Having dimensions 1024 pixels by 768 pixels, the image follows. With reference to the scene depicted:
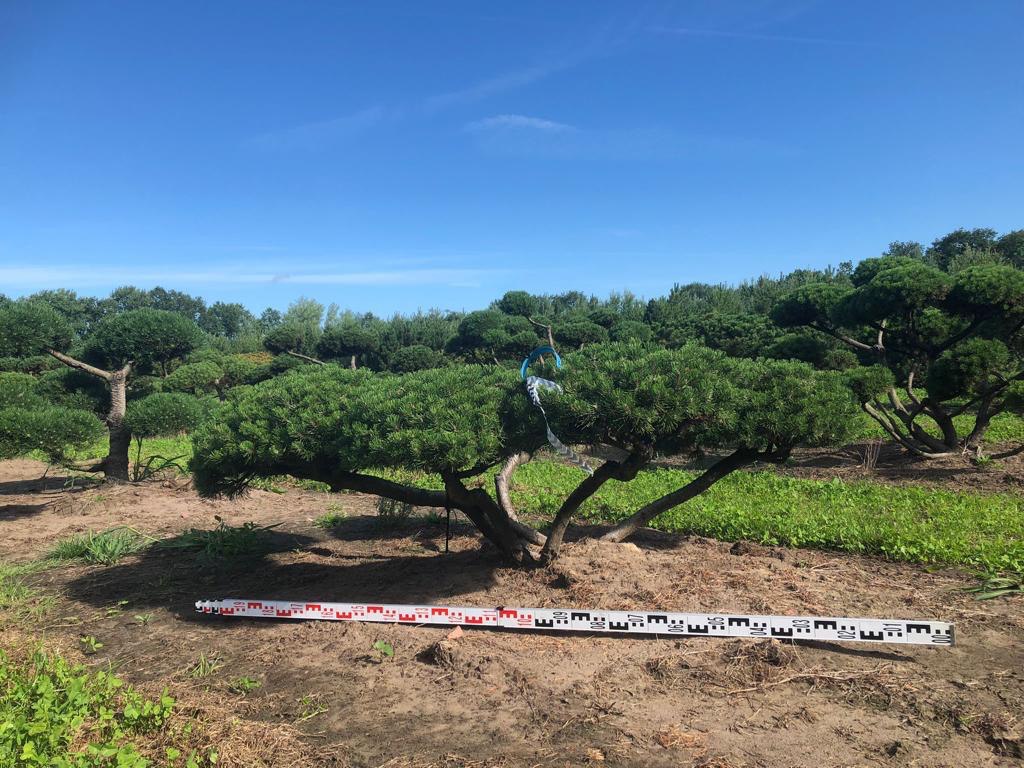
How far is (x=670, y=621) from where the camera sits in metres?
4.68

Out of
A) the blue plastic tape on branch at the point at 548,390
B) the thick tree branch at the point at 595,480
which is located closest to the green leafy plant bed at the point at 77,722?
the blue plastic tape on branch at the point at 548,390

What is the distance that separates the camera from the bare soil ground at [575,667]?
3.40m

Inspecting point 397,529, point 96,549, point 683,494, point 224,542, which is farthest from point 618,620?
point 96,549

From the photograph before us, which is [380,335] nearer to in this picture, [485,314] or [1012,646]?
[485,314]

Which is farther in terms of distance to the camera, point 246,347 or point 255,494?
point 246,347

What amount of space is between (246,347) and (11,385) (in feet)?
125

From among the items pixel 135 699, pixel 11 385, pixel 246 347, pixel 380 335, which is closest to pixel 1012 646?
pixel 135 699

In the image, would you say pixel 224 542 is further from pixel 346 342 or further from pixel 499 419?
pixel 346 342

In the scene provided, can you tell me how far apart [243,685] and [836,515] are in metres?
6.39

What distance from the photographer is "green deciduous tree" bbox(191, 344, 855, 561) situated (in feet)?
14.4

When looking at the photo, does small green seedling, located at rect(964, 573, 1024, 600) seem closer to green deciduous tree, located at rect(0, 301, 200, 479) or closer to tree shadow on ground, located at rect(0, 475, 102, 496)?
green deciduous tree, located at rect(0, 301, 200, 479)

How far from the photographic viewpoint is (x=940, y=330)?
39.3 feet

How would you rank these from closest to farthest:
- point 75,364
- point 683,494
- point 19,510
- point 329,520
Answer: point 683,494
point 329,520
point 19,510
point 75,364

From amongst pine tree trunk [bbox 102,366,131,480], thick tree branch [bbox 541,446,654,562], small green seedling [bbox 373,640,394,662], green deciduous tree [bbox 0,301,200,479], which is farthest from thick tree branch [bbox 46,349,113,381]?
thick tree branch [bbox 541,446,654,562]
